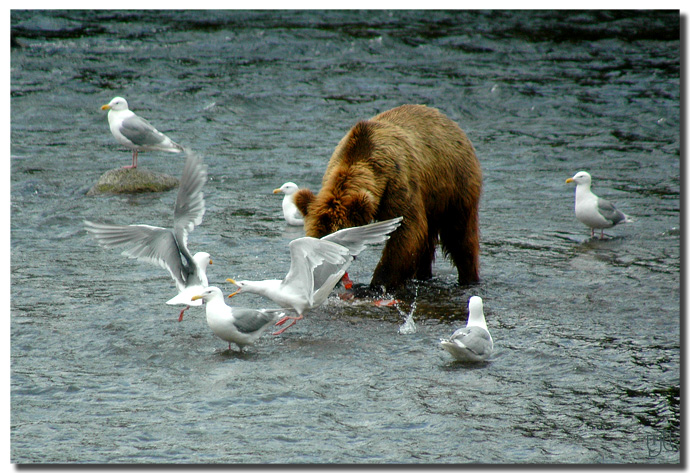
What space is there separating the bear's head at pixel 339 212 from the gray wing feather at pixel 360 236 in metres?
0.34

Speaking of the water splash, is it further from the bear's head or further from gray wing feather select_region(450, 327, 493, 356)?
the bear's head

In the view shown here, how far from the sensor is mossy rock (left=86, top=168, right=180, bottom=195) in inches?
459

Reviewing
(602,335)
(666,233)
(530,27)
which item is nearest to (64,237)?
(602,335)

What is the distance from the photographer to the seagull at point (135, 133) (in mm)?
11711

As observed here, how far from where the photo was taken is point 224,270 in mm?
8672

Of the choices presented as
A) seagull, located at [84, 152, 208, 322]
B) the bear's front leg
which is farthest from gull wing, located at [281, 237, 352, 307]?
seagull, located at [84, 152, 208, 322]

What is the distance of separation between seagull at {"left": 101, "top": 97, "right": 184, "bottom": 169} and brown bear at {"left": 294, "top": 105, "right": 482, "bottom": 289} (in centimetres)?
441

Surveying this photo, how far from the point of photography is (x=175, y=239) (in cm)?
711

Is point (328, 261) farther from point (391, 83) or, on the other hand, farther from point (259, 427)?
point (391, 83)

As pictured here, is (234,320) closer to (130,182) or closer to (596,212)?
(596,212)

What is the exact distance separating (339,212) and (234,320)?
1.26m

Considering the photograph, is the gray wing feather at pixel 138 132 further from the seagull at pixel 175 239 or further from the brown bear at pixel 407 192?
the seagull at pixel 175 239

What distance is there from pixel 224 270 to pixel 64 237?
7.01ft

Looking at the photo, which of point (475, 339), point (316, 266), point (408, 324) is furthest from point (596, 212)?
point (316, 266)
